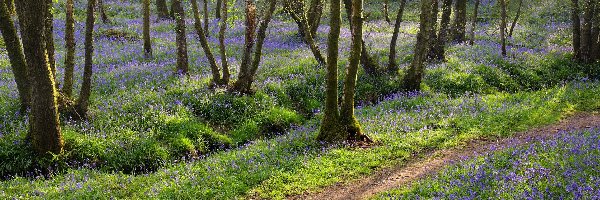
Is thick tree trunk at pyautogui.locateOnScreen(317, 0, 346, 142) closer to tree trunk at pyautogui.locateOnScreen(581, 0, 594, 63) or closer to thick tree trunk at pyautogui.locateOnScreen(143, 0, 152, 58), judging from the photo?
thick tree trunk at pyautogui.locateOnScreen(143, 0, 152, 58)

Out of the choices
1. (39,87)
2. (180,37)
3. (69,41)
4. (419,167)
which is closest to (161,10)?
(180,37)

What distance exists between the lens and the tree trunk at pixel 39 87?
10.7 metres

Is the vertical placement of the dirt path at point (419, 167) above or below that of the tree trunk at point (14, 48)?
below

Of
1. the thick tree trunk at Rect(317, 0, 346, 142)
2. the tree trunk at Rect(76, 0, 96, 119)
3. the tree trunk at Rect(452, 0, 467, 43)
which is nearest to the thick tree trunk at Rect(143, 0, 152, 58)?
the tree trunk at Rect(76, 0, 96, 119)

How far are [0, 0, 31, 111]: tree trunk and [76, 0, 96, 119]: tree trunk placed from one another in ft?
4.80

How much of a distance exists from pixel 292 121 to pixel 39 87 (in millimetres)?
7720

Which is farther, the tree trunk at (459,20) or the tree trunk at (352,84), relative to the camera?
the tree trunk at (459,20)

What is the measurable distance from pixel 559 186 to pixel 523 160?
1833mm

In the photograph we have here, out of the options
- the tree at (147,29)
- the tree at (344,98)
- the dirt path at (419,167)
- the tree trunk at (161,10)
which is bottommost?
the dirt path at (419,167)

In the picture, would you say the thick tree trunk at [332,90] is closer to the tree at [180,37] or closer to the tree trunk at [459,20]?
the tree at [180,37]

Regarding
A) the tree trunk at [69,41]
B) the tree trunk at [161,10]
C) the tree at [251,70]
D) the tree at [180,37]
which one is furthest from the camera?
the tree trunk at [161,10]

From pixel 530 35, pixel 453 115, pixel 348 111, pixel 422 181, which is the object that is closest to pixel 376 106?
pixel 453 115

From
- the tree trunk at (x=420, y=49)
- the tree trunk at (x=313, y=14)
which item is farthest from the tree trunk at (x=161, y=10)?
the tree trunk at (x=420, y=49)

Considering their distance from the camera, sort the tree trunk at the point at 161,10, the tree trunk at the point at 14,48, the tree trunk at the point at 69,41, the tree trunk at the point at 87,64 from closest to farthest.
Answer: the tree trunk at the point at 14,48 → the tree trunk at the point at 87,64 → the tree trunk at the point at 69,41 → the tree trunk at the point at 161,10
